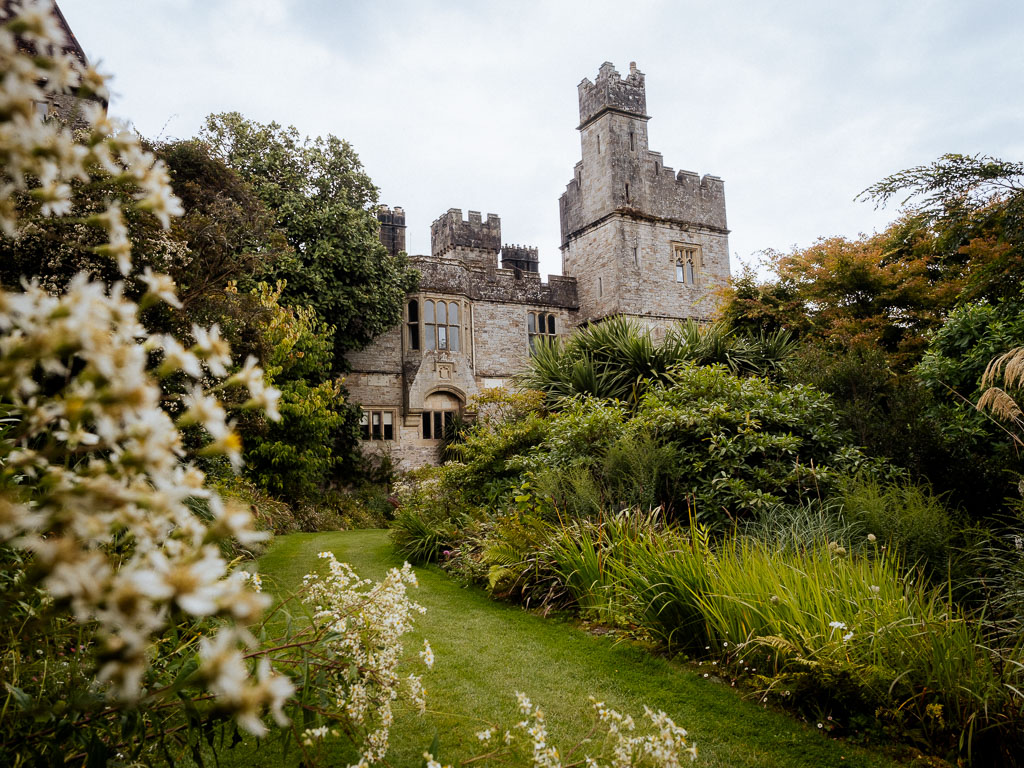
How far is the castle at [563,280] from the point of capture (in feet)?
63.8

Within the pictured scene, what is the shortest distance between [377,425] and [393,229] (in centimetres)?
819

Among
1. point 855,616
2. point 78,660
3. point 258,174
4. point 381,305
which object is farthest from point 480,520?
point 258,174

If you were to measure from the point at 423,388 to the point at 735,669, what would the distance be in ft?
53.3

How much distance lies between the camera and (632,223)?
72.9 ft

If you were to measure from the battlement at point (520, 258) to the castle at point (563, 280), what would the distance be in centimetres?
128

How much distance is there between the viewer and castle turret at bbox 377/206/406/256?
74.8ft

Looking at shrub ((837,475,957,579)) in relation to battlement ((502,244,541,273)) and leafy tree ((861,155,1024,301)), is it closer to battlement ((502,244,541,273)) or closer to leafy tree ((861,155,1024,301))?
Result: leafy tree ((861,155,1024,301))

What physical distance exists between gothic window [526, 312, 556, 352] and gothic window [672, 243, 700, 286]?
5222 millimetres

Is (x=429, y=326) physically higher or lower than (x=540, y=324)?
lower

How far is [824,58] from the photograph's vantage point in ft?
29.4

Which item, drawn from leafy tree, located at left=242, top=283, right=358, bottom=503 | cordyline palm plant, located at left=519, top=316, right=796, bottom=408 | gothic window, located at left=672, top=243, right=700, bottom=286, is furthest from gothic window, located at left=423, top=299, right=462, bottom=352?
cordyline palm plant, located at left=519, top=316, right=796, bottom=408

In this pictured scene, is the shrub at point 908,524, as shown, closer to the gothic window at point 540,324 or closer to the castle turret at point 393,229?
the gothic window at point 540,324

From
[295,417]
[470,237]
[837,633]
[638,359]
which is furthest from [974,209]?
[470,237]

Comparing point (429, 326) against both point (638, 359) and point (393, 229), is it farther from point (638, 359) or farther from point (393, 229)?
point (638, 359)
